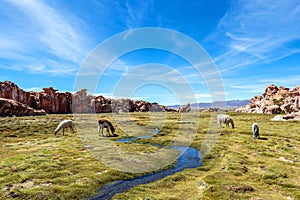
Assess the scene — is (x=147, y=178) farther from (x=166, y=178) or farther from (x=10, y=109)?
(x=10, y=109)

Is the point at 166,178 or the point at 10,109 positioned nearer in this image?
the point at 166,178

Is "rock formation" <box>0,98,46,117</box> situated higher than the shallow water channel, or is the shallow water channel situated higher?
"rock formation" <box>0,98,46,117</box>

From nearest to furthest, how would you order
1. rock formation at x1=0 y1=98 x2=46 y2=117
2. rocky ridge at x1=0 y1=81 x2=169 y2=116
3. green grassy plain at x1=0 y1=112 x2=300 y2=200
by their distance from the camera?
green grassy plain at x1=0 y1=112 x2=300 y2=200 < rock formation at x1=0 y1=98 x2=46 y2=117 < rocky ridge at x1=0 y1=81 x2=169 y2=116

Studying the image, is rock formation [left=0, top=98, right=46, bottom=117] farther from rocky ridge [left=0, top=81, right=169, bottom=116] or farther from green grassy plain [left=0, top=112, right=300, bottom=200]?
green grassy plain [left=0, top=112, right=300, bottom=200]

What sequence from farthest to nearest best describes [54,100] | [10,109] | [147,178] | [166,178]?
[54,100] → [10,109] → [147,178] → [166,178]

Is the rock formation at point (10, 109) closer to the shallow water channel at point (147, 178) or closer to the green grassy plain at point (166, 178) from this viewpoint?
the green grassy plain at point (166, 178)

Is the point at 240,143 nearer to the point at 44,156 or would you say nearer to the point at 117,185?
the point at 117,185

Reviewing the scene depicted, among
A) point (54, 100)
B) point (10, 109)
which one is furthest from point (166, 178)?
point (54, 100)

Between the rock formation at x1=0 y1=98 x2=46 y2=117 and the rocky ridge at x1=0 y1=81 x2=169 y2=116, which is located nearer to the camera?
the rock formation at x1=0 y1=98 x2=46 y2=117

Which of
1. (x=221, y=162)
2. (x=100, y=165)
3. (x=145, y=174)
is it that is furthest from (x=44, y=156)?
(x=221, y=162)

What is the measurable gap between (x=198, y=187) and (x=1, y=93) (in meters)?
152

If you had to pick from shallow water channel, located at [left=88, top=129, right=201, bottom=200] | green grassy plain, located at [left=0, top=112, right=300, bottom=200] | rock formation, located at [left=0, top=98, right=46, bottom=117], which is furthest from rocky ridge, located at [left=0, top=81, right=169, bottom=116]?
shallow water channel, located at [left=88, top=129, right=201, bottom=200]

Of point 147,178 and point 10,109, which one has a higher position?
point 10,109

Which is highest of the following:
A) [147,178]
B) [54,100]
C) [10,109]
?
[54,100]
